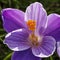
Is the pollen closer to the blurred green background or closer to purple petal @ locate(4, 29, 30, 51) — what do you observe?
purple petal @ locate(4, 29, 30, 51)

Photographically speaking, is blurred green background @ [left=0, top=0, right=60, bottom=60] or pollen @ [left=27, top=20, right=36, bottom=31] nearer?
pollen @ [left=27, top=20, right=36, bottom=31]

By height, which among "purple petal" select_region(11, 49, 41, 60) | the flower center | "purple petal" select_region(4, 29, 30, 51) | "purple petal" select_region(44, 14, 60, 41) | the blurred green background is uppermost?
"purple petal" select_region(44, 14, 60, 41)

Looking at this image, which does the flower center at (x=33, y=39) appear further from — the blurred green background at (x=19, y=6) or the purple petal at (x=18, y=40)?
the blurred green background at (x=19, y=6)

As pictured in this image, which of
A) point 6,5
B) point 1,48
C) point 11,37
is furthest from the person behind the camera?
point 6,5

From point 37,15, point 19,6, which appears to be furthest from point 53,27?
point 19,6

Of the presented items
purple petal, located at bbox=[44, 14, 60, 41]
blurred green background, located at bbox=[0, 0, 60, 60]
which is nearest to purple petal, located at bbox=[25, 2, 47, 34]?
purple petal, located at bbox=[44, 14, 60, 41]

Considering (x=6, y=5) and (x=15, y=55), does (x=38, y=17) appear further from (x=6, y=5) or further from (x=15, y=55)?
(x=6, y=5)

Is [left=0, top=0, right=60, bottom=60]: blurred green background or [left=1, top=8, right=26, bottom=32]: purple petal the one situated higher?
[left=1, top=8, right=26, bottom=32]: purple petal

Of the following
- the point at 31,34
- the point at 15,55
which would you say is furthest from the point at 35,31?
the point at 15,55
